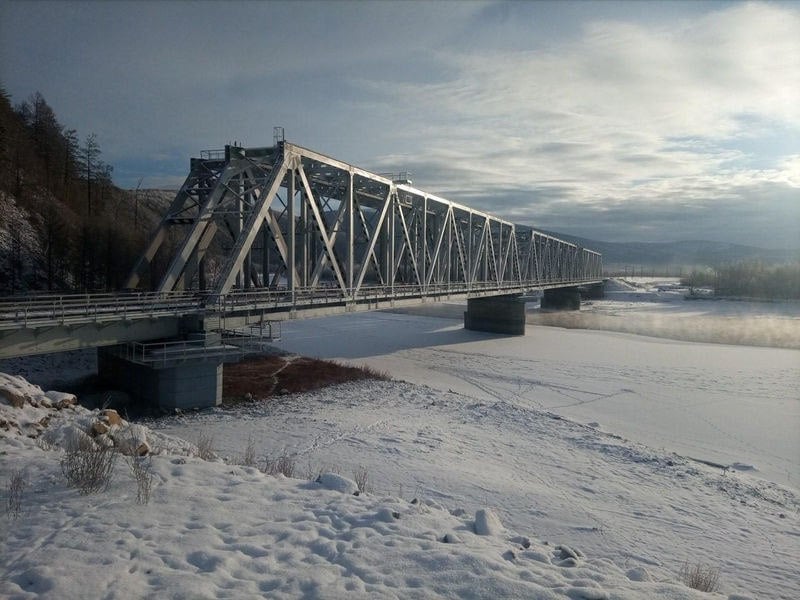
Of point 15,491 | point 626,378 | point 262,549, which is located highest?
point 15,491

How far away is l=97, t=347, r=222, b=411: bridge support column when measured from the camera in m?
20.2

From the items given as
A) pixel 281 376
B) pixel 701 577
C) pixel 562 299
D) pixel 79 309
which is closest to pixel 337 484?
pixel 701 577

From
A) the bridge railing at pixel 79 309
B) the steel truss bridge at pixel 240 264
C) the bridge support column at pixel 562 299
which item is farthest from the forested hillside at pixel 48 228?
the bridge support column at pixel 562 299

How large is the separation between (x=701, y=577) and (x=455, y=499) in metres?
4.97

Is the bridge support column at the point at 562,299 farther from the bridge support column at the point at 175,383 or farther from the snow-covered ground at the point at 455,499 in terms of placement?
the bridge support column at the point at 175,383

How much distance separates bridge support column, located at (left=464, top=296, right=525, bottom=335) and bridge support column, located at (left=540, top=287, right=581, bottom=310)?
129ft

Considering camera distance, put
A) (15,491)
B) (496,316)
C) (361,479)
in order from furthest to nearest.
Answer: (496,316)
(361,479)
(15,491)

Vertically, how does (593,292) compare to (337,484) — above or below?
above

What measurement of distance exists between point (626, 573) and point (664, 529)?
4.80m

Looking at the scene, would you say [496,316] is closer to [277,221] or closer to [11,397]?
[277,221]

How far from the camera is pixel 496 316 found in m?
52.3

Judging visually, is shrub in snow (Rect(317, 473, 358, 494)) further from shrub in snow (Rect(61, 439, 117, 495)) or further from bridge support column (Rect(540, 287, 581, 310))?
bridge support column (Rect(540, 287, 581, 310))

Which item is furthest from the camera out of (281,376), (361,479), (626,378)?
(626,378)

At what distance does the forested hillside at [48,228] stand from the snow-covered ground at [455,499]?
19106mm
